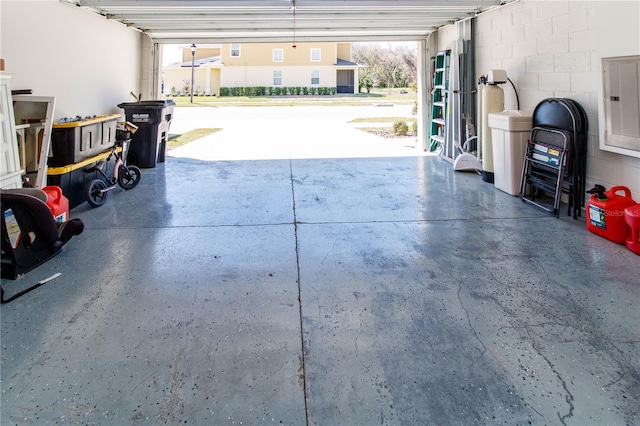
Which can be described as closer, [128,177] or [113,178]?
[113,178]

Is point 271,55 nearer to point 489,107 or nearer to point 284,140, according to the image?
point 284,140

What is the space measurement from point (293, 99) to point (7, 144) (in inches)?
1028

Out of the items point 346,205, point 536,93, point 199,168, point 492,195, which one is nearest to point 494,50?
point 536,93

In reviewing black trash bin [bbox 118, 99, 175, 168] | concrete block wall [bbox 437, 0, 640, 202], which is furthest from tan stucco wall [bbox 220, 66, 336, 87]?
concrete block wall [bbox 437, 0, 640, 202]

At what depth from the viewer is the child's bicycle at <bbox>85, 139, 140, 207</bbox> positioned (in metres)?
5.00

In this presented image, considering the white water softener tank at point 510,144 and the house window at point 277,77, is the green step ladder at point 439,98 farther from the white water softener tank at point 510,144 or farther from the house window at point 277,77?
the house window at point 277,77

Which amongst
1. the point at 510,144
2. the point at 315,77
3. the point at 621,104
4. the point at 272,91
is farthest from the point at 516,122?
the point at 315,77

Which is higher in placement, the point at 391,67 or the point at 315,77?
the point at 315,77

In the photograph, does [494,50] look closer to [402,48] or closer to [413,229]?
[413,229]

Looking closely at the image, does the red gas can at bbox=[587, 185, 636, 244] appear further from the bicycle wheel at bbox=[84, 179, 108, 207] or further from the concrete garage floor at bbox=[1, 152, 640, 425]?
the bicycle wheel at bbox=[84, 179, 108, 207]

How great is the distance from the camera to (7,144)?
145 inches

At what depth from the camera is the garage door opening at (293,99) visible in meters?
10.1

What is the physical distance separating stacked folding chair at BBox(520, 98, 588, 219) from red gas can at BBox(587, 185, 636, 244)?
0.54m

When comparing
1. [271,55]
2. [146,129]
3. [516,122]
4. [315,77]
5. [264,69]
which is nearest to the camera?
[516,122]
